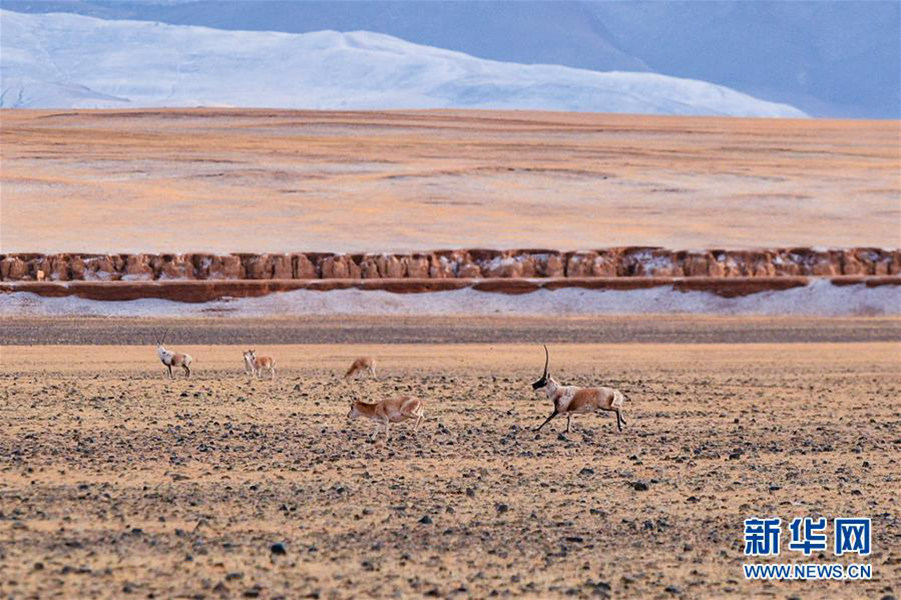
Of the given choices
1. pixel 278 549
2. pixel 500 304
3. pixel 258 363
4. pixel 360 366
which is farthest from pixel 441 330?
pixel 278 549

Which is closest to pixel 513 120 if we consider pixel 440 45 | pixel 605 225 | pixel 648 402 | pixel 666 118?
pixel 666 118

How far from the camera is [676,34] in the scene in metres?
196

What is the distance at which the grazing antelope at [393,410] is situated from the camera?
1380cm

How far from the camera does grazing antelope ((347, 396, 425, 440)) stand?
13805mm

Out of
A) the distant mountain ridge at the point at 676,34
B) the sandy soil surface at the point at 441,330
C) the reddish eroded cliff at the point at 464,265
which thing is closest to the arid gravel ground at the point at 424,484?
the sandy soil surface at the point at 441,330

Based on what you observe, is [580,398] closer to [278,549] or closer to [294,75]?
[278,549]

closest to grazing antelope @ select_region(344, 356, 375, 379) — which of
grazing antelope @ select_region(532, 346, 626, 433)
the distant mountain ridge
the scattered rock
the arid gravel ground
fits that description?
the arid gravel ground

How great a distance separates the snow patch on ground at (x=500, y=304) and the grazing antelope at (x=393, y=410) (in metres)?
15.4

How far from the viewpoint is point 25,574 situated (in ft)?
29.1

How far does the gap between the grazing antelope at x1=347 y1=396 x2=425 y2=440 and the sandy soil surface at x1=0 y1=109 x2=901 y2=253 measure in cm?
2294

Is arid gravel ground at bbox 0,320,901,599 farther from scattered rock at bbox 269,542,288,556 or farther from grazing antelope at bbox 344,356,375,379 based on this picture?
grazing antelope at bbox 344,356,375,379

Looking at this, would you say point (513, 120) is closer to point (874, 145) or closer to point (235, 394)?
point (874, 145)

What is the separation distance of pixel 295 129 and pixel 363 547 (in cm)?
6610

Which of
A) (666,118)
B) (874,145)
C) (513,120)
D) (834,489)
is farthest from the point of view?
(666,118)
